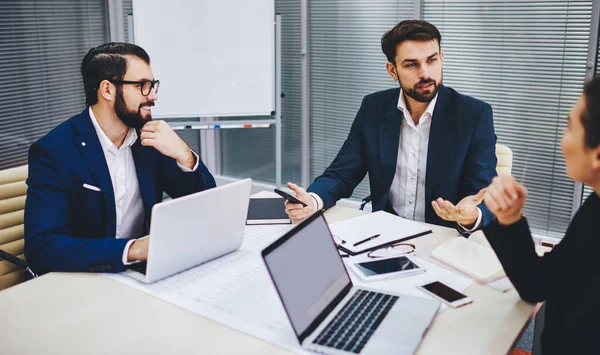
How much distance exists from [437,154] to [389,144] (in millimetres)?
216

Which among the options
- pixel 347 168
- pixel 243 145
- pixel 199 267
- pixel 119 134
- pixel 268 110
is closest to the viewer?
pixel 199 267

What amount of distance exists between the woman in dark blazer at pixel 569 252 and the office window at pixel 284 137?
10.4ft

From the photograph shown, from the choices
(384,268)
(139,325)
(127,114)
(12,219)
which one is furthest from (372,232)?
(12,219)

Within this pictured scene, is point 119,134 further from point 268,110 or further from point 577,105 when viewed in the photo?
point 268,110

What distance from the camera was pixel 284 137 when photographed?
15.0ft

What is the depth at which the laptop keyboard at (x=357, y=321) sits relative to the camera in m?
1.20

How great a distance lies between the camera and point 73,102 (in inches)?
160

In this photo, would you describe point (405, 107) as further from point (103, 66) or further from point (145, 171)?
point (103, 66)

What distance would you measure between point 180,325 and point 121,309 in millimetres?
184

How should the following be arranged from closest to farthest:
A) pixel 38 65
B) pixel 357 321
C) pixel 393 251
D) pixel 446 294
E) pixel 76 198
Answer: pixel 357 321 → pixel 446 294 → pixel 393 251 → pixel 76 198 → pixel 38 65

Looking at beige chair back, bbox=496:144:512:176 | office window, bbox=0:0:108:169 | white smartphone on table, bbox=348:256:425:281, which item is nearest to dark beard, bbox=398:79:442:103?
beige chair back, bbox=496:144:512:176

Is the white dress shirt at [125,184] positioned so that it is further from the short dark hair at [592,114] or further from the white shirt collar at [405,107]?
the short dark hair at [592,114]

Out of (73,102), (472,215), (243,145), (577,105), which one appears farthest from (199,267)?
(243,145)

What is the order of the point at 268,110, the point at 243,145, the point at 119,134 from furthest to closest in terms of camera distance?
the point at 243,145, the point at 268,110, the point at 119,134
